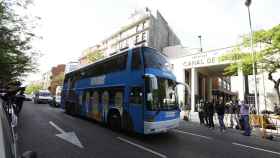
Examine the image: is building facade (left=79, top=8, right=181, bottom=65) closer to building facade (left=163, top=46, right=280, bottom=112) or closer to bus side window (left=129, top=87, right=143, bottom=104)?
building facade (left=163, top=46, right=280, bottom=112)

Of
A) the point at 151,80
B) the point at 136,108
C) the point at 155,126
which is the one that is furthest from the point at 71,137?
the point at 151,80

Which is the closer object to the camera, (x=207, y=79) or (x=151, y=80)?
(x=151, y=80)

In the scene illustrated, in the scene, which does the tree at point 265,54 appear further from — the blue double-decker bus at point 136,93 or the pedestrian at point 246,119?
the blue double-decker bus at point 136,93

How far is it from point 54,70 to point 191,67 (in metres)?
86.9

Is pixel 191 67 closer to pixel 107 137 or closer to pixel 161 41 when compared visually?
pixel 161 41

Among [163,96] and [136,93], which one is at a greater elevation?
[136,93]

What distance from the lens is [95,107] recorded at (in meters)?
11.4

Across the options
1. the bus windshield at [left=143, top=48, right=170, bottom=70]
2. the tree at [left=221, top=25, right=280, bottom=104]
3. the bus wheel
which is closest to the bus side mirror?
the bus windshield at [left=143, top=48, right=170, bottom=70]

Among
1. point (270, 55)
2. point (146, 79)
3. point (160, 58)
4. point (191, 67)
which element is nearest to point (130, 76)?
point (146, 79)

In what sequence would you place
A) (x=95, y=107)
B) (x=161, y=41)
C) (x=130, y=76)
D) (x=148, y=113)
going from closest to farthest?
(x=148, y=113) < (x=130, y=76) < (x=95, y=107) < (x=161, y=41)

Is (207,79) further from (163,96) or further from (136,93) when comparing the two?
(136,93)

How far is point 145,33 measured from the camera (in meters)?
45.6

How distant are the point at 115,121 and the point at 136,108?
6.08 feet

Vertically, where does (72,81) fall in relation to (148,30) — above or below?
below
